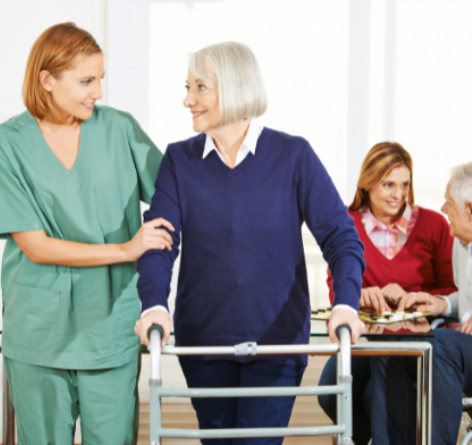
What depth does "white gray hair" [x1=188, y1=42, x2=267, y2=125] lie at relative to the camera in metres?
1.32

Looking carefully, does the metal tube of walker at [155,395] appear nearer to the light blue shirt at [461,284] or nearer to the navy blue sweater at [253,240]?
the navy blue sweater at [253,240]

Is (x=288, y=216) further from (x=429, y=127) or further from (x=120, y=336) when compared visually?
(x=429, y=127)

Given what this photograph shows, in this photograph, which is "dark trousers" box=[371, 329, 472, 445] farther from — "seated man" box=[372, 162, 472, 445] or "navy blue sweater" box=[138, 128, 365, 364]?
"navy blue sweater" box=[138, 128, 365, 364]

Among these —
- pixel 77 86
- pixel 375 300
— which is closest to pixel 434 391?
pixel 375 300

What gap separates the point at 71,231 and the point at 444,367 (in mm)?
1270

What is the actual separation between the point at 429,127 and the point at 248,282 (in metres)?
2.31

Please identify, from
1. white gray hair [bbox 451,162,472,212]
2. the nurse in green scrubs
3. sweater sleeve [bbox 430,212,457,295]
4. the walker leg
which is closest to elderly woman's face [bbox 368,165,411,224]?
sweater sleeve [bbox 430,212,457,295]

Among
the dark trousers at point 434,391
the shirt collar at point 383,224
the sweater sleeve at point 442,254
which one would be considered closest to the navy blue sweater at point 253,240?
the dark trousers at point 434,391

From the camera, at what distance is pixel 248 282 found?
1.32m

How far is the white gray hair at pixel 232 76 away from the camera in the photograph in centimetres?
132

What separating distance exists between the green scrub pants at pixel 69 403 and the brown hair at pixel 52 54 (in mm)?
701

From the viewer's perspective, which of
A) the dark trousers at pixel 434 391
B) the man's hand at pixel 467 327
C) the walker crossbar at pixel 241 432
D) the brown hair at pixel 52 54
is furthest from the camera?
the man's hand at pixel 467 327

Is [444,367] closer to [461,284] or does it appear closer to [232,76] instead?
[461,284]

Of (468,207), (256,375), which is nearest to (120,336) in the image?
(256,375)
